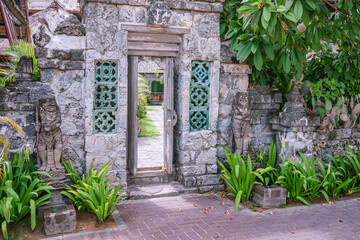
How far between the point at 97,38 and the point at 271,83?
323 cm

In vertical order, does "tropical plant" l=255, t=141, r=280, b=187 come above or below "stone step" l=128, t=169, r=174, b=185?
above

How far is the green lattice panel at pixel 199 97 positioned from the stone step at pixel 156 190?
4.47 feet

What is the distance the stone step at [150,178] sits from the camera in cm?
570

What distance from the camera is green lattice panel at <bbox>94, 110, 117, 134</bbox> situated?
5.14 metres

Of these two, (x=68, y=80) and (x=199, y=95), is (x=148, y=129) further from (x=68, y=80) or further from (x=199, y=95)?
(x=68, y=80)

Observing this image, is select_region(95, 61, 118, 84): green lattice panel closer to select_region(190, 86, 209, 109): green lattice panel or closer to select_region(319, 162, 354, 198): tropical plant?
select_region(190, 86, 209, 109): green lattice panel

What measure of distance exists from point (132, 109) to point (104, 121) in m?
0.62

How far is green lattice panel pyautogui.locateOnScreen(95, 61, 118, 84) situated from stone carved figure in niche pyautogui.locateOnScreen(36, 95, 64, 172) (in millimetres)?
875

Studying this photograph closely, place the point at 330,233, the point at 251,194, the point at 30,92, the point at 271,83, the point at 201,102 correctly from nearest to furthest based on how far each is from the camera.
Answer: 1. the point at 330,233
2. the point at 30,92
3. the point at 251,194
4. the point at 201,102
5. the point at 271,83

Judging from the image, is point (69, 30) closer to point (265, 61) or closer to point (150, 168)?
point (150, 168)

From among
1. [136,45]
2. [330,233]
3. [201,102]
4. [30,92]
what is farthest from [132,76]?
[330,233]

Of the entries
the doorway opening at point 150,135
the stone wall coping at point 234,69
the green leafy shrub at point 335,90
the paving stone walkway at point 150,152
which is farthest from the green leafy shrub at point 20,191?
the green leafy shrub at point 335,90

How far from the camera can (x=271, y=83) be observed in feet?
20.7

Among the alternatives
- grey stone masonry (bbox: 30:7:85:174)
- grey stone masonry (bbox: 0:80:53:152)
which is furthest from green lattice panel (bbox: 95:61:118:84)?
grey stone masonry (bbox: 0:80:53:152)
